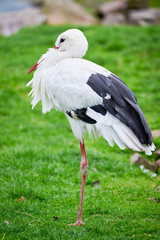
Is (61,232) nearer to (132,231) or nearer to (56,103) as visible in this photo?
(132,231)

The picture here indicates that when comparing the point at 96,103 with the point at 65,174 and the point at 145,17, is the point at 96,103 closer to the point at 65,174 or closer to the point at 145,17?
the point at 65,174

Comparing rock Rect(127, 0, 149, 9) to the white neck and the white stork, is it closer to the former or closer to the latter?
the white neck

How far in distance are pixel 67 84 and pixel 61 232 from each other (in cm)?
163

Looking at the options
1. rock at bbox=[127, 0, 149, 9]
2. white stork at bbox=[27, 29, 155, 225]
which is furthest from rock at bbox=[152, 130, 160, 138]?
rock at bbox=[127, 0, 149, 9]

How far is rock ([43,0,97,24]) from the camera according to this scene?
15773 millimetres

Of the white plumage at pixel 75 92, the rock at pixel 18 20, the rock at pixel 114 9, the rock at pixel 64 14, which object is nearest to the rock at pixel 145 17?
the rock at pixel 114 9

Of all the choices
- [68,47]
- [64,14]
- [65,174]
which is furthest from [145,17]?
[68,47]

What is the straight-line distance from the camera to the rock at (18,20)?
1585 cm

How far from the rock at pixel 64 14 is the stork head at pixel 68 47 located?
11.0 m

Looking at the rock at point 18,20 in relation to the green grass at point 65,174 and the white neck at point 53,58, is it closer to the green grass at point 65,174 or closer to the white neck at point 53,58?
the green grass at point 65,174

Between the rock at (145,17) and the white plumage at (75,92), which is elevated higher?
the white plumage at (75,92)

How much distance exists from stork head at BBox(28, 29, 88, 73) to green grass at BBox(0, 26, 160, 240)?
171 cm

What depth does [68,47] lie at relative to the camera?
4867mm

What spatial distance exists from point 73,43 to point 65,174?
6.69 feet
